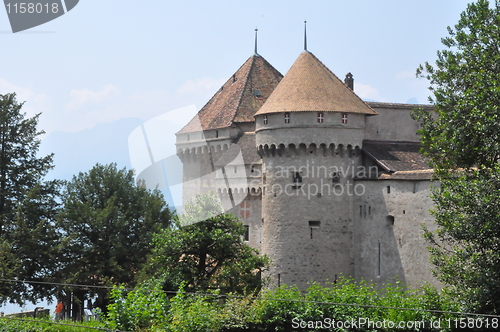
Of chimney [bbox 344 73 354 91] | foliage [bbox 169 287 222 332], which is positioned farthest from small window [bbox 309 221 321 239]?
foliage [bbox 169 287 222 332]

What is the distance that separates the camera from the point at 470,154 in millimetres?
27906

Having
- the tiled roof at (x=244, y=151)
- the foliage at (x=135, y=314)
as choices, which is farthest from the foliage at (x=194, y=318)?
the tiled roof at (x=244, y=151)

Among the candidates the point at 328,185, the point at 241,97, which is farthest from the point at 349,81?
the point at 328,185

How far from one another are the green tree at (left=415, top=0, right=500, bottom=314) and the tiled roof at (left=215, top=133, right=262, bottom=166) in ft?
43.6

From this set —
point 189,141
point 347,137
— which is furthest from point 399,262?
point 189,141

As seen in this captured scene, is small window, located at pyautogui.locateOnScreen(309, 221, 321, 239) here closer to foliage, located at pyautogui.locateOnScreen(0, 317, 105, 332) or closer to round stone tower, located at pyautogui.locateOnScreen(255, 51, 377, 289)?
round stone tower, located at pyautogui.locateOnScreen(255, 51, 377, 289)

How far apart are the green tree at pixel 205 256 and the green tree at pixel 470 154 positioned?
8681mm

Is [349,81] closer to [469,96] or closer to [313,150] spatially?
[313,150]

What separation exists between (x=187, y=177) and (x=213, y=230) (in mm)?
15607

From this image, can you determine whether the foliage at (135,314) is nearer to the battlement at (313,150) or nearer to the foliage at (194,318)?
the foliage at (194,318)

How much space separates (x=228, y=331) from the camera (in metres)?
A: 26.5

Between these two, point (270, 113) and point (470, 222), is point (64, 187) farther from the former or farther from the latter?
point (470, 222)

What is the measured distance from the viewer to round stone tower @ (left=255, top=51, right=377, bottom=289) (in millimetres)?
38062

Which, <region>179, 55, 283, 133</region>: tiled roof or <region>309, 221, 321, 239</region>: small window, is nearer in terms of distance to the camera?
<region>309, 221, 321, 239</region>: small window
